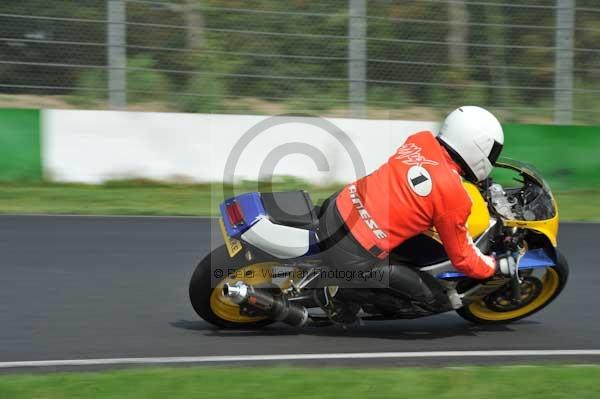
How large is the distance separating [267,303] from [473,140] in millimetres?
1634

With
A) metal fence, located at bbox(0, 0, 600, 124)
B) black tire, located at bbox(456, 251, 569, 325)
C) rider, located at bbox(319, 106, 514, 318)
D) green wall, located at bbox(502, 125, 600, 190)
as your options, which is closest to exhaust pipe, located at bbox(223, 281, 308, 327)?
rider, located at bbox(319, 106, 514, 318)

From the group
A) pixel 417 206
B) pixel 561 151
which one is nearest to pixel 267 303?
pixel 417 206

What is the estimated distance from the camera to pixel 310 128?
12445 millimetres

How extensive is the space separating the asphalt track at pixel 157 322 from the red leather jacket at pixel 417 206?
27.5 inches

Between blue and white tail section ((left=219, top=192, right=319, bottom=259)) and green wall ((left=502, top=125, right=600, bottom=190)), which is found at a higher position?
green wall ((left=502, top=125, right=600, bottom=190))

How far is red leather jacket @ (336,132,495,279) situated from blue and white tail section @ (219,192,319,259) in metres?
0.29

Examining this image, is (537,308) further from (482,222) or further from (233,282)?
(233,282)

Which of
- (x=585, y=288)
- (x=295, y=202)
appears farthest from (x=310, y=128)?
(x=295, y=202)

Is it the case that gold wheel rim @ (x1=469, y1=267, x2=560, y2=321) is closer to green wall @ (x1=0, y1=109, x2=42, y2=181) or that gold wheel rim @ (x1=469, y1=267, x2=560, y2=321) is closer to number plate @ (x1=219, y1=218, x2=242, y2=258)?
number plate @ (x1=219, y1=218, x2=242, y2=258)

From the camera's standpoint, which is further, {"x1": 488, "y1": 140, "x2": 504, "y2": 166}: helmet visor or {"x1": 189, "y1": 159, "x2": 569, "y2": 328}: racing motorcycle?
{"x1": 189, "y1": 159, "x2": 569, "y2": 328}: racing motorcycle

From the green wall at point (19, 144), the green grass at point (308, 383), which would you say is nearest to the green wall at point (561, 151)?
the green wall at point (19, 144)

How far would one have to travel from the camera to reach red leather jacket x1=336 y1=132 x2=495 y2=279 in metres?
5.47

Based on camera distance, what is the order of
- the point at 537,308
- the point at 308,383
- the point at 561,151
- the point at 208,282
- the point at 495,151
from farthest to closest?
the point at 561,151, the point at 537,308, the point at 208,282, the point at 495,151, the point at 308,383

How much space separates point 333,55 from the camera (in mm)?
12680
